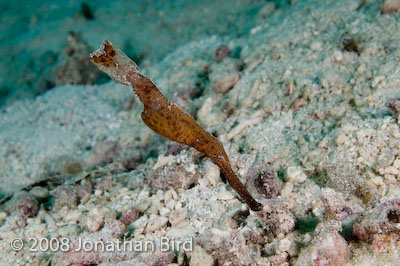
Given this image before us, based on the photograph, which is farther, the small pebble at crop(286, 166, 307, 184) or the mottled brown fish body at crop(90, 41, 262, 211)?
the small pebble at crop(286, 166, 307, 184)

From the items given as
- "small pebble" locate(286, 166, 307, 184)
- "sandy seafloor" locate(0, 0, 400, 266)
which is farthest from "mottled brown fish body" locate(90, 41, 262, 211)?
"small pebble" locate(286, 166, 307, 184)

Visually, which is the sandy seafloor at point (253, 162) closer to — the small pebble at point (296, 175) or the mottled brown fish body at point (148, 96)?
the small pebble at point (296, 175)

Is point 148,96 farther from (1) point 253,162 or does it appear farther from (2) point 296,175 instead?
(2) point 296,175


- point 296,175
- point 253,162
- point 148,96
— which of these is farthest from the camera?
point 253,162

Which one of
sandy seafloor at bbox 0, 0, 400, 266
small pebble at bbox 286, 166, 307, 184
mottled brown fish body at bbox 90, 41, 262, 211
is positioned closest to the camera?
mottled brown fish body at bbox 90, 41, 262, 211

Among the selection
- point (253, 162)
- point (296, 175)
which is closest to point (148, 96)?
point (253, 162)

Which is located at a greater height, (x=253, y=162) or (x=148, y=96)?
(x=148, y=96)

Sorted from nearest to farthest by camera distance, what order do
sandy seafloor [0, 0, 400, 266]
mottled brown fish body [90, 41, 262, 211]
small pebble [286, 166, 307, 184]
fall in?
mottled brown fish body [90, 41, 262, 211] → sandy seafloor [0, 0, 400, 266] → small pebble [286, 166, 307, 184]

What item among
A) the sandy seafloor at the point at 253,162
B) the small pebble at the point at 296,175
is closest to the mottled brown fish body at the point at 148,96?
the sandy seafloor at the point at 253,162

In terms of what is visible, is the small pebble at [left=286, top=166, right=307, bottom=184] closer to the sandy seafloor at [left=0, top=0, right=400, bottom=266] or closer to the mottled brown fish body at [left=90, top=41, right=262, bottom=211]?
the sandy seafloor at [left=0, top=0, right=400, bottom=266]
